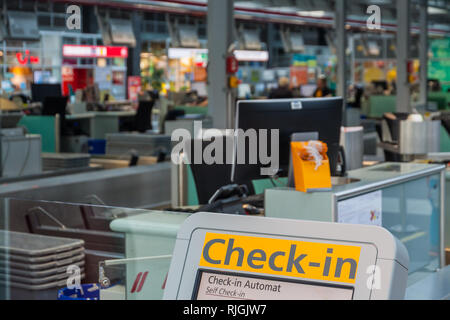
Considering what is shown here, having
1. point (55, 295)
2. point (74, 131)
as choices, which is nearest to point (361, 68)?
point (74, 131)

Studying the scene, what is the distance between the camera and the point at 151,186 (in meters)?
6.23

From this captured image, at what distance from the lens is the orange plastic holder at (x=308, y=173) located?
8.41 feet

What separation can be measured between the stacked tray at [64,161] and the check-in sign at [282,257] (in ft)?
21.5

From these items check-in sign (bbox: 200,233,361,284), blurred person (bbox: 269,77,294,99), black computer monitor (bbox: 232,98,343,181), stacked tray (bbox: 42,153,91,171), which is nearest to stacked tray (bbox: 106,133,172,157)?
stacked tray (bbox: 42,153,91,171)

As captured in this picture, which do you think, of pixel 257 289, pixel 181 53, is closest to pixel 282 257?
pixel 257 289

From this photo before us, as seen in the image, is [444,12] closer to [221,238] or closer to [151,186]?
[151,186]

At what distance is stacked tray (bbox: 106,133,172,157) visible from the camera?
7297mm

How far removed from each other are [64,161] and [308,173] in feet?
18.6

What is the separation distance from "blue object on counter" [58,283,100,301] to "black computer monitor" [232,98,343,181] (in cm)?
124

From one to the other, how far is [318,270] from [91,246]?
5.02 ft

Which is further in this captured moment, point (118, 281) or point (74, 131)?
point (74, 131)

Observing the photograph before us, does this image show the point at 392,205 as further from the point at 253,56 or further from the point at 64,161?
the point at 253,56

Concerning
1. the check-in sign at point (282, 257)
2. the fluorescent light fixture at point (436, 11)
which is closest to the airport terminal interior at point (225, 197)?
the check-in sign at point (282, 257)

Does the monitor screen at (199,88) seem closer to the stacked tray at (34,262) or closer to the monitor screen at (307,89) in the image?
the monitor screen at (307,89)
